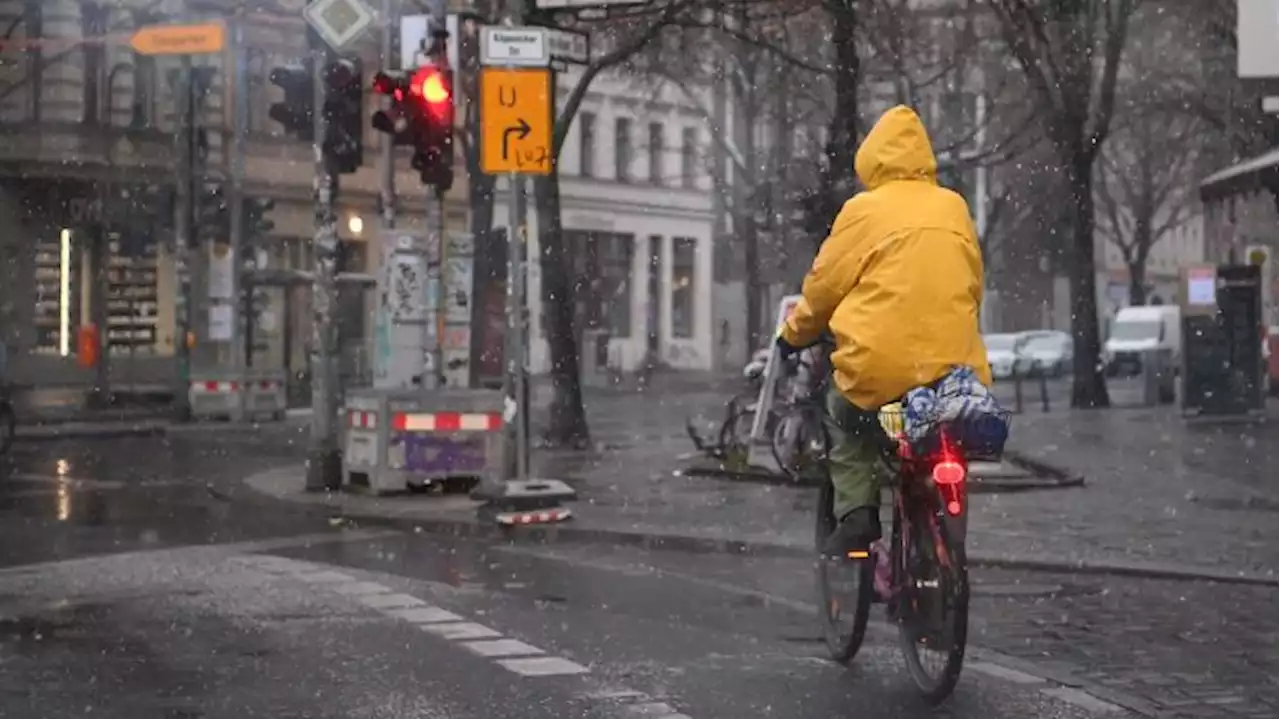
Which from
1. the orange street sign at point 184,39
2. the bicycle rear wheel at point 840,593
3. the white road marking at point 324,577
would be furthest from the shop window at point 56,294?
the bicycle rear wheel at point 840,593

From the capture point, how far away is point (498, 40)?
15.7 metres

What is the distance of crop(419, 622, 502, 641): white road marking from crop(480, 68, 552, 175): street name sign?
6.48m

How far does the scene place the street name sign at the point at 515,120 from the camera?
1582cm

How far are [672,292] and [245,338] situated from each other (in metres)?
29.8

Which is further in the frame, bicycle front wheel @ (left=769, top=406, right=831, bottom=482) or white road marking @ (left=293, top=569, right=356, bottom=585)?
bicycle front wheel @ (left=769, top=406, right=831, bottom=482)

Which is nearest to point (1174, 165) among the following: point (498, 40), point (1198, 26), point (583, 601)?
point (1198, 26)

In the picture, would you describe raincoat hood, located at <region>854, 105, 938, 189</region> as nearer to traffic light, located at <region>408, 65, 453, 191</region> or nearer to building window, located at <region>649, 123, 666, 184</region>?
traffic light, located at <region>408, 65, 453, 191</region>

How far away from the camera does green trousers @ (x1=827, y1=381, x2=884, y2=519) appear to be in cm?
809

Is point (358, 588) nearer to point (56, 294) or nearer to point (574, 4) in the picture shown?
point (574, 4)

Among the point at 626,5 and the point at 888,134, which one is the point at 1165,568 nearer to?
the point at 888,134

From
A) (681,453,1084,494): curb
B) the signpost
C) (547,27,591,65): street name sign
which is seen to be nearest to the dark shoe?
the signpost

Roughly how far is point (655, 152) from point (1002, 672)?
58.9m

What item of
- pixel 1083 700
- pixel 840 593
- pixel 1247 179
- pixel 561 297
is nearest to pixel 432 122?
pixel 561 297

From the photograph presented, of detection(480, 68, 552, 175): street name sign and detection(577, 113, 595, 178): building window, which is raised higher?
detection(577, 113, 595, 178): building window
